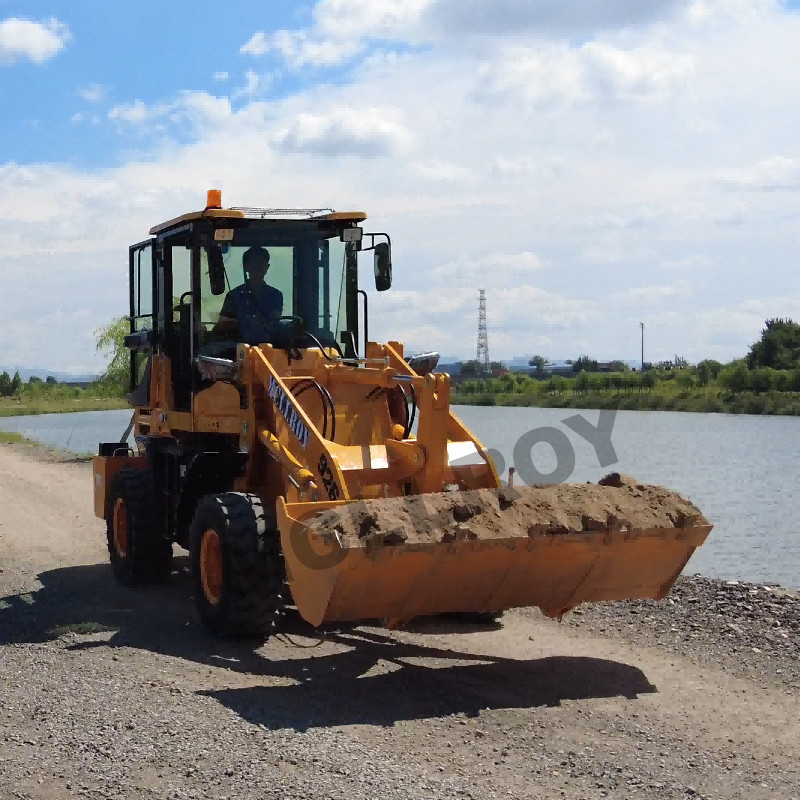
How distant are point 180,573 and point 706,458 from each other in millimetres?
20562

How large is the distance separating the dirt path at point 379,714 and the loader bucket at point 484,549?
583 mm

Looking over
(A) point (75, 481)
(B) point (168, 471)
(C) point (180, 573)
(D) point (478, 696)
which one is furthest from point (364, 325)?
(A) point (75, 481)

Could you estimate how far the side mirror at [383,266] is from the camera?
10.2 metres

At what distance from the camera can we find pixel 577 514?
24.0 ft

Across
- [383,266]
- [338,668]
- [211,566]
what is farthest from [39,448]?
[338,668]

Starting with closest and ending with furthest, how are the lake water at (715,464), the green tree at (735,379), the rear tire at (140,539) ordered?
the rear tire at (140,539), the lake water at (715,464), the green tree at (735,379)

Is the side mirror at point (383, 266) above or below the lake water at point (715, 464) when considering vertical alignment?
above

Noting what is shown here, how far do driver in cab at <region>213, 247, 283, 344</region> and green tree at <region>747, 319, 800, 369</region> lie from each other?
61770 millimetres

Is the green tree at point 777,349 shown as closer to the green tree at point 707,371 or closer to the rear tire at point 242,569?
the green tree at point 707,371

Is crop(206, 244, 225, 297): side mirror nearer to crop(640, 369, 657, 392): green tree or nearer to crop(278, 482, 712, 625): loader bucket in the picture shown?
crop(278, 482, 712, 625): loader bucket

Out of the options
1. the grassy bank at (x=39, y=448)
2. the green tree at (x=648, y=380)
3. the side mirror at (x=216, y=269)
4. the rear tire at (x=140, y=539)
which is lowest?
the grassy bank at (x=39, y=448)

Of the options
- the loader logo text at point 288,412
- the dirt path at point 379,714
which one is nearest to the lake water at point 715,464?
the loader logo text at point 288,412

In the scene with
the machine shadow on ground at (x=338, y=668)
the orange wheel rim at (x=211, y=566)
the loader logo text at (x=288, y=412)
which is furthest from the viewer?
the orange wheel rim at (x=211, y=566)

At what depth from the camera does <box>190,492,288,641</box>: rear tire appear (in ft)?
26.5
